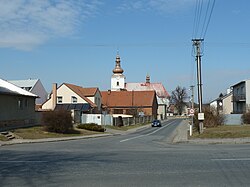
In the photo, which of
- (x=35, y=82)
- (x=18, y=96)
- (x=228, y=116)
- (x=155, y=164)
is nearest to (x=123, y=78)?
(x=35, y=82)

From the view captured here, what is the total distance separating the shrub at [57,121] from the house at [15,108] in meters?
2.99

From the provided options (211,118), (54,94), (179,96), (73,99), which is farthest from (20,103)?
(179,96)

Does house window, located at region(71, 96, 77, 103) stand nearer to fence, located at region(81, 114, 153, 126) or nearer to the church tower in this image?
fence, located at region(81, 114, 153, 126)

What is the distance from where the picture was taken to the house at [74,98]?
68.1 meters

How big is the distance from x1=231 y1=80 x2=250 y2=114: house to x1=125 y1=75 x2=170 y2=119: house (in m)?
58.7

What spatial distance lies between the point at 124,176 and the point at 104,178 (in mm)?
600

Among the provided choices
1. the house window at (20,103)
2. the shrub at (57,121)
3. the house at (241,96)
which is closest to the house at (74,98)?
the house window at (20,103)

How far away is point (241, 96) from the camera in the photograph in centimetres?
7331

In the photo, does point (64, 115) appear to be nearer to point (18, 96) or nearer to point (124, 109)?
point (18, 96)

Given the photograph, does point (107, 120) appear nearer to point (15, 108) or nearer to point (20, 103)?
point (20, 103)

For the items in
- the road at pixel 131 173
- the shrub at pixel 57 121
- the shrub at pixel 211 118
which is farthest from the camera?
the shrub at pixel 211 118

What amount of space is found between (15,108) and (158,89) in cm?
12117

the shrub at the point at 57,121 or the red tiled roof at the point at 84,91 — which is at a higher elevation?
the red tiled roof at the point at 84,91

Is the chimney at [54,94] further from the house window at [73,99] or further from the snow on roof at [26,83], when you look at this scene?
the snow on roof at [26,83]
